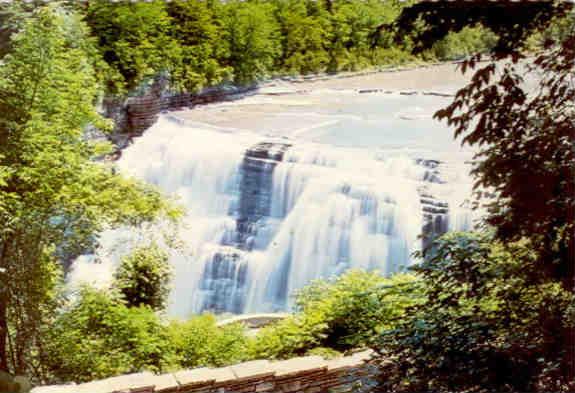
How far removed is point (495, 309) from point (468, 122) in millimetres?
619

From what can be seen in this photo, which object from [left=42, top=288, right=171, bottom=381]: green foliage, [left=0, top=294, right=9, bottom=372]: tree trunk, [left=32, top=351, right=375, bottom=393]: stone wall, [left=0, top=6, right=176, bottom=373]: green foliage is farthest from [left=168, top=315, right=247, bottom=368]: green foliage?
[left=0, top=294, right=9, bottom=372]: tree trunk

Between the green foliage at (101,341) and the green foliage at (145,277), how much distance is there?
4.9 inches

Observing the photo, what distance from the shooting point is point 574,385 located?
1721 millimetres

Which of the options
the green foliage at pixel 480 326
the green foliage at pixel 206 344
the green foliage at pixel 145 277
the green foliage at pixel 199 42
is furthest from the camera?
the green foliage at pixel 145 277

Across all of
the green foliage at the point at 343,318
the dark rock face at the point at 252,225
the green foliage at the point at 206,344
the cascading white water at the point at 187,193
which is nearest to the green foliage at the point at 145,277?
the cascading white water at the point at 187,193

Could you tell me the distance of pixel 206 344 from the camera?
3.02 meters

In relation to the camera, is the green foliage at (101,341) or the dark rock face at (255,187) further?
the dark rock face at (255,187)

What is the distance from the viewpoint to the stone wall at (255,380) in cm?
235

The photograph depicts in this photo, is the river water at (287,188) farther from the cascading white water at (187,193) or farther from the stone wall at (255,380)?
the stone wall at (255,380)

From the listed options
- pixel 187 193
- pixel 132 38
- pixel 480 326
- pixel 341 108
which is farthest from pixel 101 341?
pixel 341 108

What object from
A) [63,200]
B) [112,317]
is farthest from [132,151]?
[112,317]

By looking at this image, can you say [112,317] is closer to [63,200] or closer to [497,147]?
[63,200]

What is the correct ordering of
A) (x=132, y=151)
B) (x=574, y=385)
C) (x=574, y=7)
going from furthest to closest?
(x=132, y=151) < (x=574, y=7) < (x=574, y=385)

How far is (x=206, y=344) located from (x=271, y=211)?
1.30m
